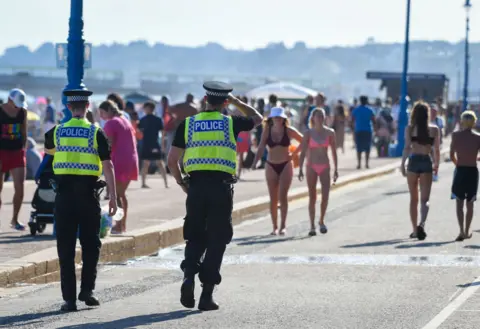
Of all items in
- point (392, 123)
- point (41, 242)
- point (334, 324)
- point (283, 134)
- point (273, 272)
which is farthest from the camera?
point (392, 123)

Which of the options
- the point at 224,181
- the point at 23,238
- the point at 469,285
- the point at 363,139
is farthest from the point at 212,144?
the point at 363,139

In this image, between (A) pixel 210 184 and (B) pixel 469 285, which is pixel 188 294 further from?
(B) pixel 469 285

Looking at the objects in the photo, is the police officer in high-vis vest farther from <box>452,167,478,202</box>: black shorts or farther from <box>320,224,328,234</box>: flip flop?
<box>320,224,328,234</box>: flip flop

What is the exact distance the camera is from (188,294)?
10664 mm

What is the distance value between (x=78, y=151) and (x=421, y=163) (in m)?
7.03

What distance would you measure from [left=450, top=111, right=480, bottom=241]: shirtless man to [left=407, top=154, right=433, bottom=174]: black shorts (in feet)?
0.93

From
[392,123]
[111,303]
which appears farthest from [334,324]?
[392,123]

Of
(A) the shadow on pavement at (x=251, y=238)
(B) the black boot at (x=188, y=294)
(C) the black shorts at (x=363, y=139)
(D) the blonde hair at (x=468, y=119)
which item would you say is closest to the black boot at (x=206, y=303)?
(B) the black boot at (x=188, y=294)

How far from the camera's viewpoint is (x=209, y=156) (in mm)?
10836

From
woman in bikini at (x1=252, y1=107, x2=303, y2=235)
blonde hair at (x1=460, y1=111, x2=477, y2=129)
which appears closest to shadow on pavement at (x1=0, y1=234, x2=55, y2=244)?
woman in bikini at (x1=252, y1=107, x2=303, y2=235)

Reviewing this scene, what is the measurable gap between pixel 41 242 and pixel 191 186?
4.58 metres

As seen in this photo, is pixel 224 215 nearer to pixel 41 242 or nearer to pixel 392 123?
pixel 41 242

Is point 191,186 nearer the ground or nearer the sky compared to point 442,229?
nearer the sky

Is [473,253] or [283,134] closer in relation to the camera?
[473,253]
